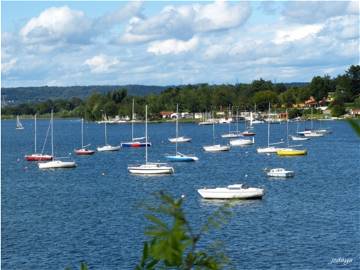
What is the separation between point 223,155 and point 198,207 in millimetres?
50886

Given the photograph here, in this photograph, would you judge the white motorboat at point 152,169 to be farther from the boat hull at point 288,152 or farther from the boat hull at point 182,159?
the boat hull at point 288,152

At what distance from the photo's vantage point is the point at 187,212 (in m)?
47.7

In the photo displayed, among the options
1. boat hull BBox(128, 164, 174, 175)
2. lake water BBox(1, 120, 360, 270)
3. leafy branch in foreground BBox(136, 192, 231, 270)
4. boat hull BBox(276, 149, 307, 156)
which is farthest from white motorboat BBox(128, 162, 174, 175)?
leafy branch in foreground BBox(136, 192, 231, 270)

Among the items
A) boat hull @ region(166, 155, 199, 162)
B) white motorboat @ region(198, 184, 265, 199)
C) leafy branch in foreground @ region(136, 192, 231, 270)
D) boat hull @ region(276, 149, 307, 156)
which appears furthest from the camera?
boat hull @ region(276, 149, 307, 156)

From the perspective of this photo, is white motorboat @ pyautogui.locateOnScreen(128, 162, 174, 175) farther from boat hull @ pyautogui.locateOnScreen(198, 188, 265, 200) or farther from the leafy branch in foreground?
the leafy branch in foreground

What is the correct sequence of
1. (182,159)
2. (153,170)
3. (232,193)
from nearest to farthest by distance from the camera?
(232,193)
(153,170)
(182,159)

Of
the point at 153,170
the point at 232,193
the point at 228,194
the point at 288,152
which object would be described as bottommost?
the point at 288,152

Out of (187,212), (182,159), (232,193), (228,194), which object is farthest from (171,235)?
(182,159)

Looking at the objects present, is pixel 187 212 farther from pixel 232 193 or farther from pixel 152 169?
pixel 152 169

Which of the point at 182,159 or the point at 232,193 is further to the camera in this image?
the point at 182,159

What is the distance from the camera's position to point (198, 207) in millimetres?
50250

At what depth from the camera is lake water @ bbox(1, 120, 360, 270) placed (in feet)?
114

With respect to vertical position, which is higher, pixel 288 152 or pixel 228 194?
pixel 228 194

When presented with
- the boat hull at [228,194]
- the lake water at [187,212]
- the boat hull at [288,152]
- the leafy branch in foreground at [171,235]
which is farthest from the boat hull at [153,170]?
the leafy branch in foreground at [171,235]
